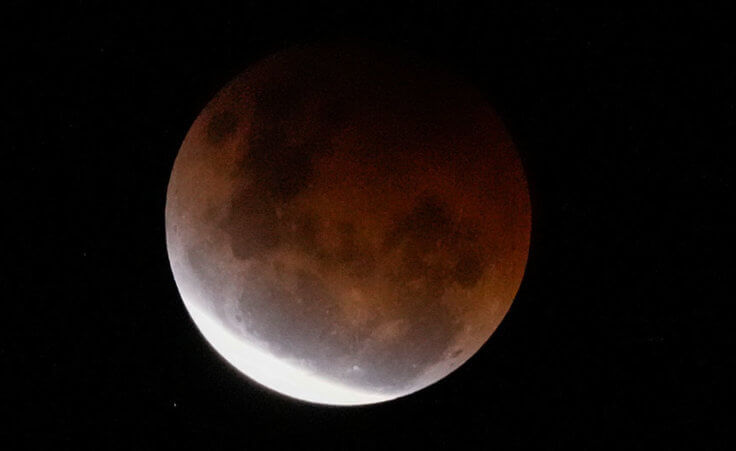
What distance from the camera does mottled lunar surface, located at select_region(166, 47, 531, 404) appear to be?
3.46 metres

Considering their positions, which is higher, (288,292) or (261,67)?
(261,67)

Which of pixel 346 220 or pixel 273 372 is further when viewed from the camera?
pixel 273 372

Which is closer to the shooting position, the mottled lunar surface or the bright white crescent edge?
the mottled lunar surface

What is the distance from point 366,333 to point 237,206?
1.02m

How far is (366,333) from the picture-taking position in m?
3.62

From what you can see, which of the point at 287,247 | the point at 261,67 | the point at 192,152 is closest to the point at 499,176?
the point at 287,247

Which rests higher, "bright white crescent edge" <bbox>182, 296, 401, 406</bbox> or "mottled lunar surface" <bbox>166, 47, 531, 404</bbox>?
"mottled lunar surface" <bbox>166, 47, 531, 404</bbox>

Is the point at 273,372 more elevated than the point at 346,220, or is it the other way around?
the point at 346,220

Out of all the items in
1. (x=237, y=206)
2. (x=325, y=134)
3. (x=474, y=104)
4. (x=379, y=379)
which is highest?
(x=474, y=104)

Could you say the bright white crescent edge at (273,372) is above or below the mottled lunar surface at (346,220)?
below

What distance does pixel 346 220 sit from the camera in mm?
3420

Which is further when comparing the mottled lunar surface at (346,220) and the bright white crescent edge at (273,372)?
the bright white crescent edge at (273,372)

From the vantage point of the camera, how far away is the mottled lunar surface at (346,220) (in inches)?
136

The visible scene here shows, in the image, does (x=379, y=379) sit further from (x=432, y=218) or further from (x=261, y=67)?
(x=261, y=67)
